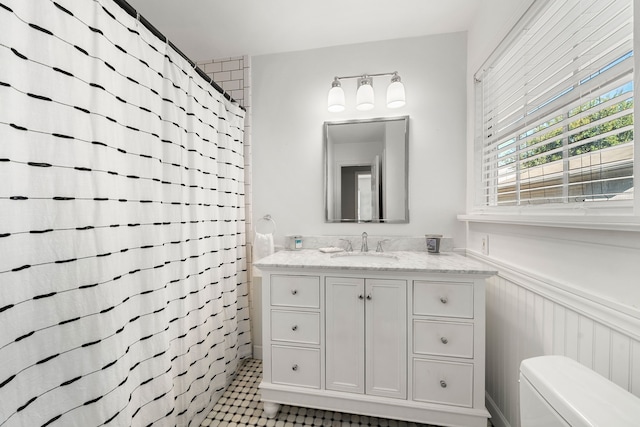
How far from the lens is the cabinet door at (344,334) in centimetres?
145

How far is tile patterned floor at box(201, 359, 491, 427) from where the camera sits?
4.91 feet

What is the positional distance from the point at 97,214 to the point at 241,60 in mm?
1812

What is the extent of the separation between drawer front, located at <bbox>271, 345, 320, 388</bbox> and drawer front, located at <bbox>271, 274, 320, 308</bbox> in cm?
26

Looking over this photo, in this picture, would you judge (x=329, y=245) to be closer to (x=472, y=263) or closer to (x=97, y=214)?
(x=472, y=263)

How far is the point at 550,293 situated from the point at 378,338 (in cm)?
79

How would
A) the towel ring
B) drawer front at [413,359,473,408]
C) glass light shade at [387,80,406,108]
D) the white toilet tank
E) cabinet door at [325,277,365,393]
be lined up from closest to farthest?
the white toilet tank < drawer front at [413,359,473,408] < cabinet door at [325,277,365,393] < glass light shade at [387,80,406,108] < the towel ring

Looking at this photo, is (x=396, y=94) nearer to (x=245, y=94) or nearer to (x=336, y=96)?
(x=336, y=96)

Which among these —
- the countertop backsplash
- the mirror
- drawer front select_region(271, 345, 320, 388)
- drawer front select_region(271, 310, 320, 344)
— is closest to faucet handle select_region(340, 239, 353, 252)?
the countertop backsplash

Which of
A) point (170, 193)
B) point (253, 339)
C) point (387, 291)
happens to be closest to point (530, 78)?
point (387, 291)

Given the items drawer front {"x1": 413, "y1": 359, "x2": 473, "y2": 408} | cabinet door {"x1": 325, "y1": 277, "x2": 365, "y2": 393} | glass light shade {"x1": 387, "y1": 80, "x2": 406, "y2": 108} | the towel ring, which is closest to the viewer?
drawer front {"x1": 413, "y1": 359, "x2": 473, "y2": 408}

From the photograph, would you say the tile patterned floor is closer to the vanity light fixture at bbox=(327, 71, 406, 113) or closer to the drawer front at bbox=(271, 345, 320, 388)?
the drawer front at bbox=(271, 345, 320, 388)

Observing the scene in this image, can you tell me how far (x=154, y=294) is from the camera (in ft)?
3.75

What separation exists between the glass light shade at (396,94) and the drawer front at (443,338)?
1405mm

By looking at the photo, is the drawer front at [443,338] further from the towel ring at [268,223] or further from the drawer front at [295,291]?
the towel ring at [268,223]
